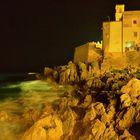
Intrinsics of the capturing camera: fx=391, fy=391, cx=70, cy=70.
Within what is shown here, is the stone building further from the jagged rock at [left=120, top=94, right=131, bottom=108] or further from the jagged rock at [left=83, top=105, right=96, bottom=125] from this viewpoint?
the jagged rock at [left=83, top=105, right=96, bottom=125]

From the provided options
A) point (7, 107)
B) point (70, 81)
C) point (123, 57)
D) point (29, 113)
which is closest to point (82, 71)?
point (70, 81)

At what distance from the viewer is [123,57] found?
43500 mm

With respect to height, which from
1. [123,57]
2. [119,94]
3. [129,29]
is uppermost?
[129,29]

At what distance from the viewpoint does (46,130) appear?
71.9 feet

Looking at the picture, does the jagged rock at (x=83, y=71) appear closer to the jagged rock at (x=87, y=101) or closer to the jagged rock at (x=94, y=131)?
the jagged rock at (x=87, y=101)

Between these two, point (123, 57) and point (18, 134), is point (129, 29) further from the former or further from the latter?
point (18, 134)

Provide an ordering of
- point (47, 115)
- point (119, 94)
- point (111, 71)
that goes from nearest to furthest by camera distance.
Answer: point (47, 115) < point (119, 94) < point (111, 71)

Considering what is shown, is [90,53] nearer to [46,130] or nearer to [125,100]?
[125,100]

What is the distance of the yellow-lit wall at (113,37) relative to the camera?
144ft

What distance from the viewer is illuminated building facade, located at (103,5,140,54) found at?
143 ft

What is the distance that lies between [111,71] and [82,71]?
3.20 m

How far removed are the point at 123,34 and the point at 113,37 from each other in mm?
1163

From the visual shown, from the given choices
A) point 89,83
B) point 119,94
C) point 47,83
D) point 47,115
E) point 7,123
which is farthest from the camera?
point 47,83

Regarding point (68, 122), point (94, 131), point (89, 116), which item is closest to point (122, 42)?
point (89, 116)
